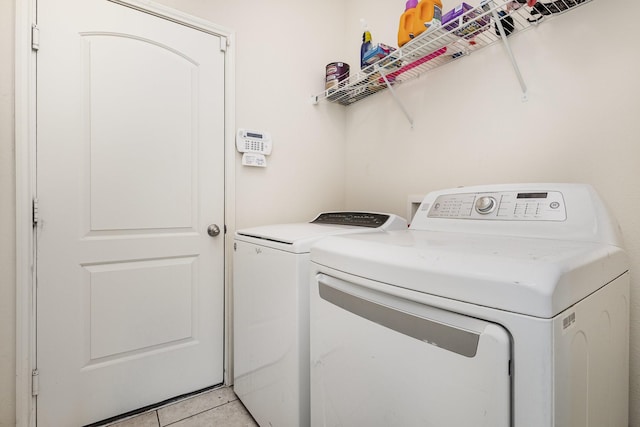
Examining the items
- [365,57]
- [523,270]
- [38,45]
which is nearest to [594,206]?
[523,270]

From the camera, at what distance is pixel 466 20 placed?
3.95 ft

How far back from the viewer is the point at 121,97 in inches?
57.7

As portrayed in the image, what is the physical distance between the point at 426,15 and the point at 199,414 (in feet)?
7.24

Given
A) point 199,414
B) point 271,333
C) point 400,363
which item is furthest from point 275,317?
point 199,414

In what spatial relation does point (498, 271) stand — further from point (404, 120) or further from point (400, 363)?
point (404, 120)

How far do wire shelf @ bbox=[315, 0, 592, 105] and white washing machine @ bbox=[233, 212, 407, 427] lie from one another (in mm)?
814

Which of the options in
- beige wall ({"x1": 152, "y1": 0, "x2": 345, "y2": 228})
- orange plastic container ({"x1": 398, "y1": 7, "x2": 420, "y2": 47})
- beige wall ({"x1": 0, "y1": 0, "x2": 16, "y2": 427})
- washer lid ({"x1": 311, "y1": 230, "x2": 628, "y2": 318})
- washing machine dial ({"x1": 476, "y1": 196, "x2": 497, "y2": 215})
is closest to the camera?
washer lid ({"x1": 311, "y1": 230, "x2": 628, "y2": 318})

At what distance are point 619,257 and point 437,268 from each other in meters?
0.57

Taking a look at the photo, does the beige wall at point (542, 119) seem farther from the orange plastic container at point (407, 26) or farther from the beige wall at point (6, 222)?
the beige wall at point (6, 222)

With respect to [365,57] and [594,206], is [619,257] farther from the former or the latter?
[365,57]

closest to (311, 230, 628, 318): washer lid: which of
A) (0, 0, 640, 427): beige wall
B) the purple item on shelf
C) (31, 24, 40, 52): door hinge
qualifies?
(0, 0, 640, 427): beige wall

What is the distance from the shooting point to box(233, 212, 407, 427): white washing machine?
108 centimetres

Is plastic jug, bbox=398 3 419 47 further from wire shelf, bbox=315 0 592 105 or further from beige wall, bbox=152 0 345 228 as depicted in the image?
beige wall, bbox=152 0 345 228

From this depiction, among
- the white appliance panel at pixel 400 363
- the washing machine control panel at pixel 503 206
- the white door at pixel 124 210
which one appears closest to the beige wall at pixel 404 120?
the white door at pixel 124 210
